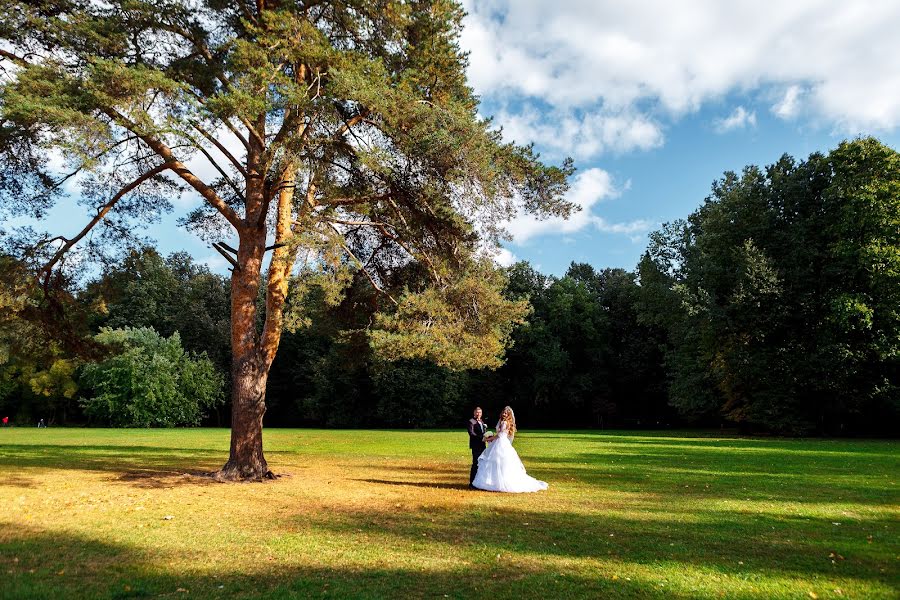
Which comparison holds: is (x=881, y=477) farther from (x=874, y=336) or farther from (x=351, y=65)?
(x=874, y=336)

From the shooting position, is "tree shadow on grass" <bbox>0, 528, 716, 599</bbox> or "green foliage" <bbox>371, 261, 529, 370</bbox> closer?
"tree shadow on grass" <bbox>0, 528, 716, 599</bbox>

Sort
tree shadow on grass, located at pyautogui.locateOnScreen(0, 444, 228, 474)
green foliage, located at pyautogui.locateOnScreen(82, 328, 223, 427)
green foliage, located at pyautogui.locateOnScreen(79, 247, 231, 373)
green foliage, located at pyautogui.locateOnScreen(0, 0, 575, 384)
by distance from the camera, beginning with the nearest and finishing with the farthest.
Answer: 1. green foliage, located at pyautogui.locateOnScreen(0, 0, 575, 384)
2. tree shadow on grass, located at pyautogui.locateOnScreen(0, 444, 228, 474)
3. green foliage, located at pyautogui.locateOnScreen(82, 328, 223, 427)
4. green foliage, located at pyautogui.locateOnScreen(79, 247, 231, 373)

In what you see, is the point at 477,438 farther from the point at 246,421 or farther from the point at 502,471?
the point at 246,421

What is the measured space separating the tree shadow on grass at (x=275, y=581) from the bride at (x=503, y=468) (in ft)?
20.7

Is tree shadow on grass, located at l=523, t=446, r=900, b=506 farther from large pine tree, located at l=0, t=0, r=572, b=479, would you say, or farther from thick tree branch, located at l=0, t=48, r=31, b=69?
thick tree branch, located at l=0, t=48, r=31, b=69

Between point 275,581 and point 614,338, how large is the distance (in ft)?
201

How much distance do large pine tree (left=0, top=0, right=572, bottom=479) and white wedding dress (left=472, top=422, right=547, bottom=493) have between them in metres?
2.14

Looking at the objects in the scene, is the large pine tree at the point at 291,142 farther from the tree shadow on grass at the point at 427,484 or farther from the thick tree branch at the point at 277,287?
the tree shadow on grass at the point at 427,484

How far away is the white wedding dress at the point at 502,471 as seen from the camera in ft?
43.8

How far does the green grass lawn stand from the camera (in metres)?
6.39

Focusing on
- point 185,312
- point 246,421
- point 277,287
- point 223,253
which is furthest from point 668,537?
point 185,312

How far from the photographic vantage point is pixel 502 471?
44.2 ft

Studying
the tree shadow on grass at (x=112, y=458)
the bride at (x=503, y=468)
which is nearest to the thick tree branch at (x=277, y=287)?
the tree shadow on grass at (x=112, y=458)

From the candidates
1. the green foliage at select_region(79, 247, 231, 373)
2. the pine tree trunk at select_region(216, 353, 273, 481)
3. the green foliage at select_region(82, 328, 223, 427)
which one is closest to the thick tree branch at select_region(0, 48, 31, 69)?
the pine tree trunk at select_region(216, 353, 273, 481)
